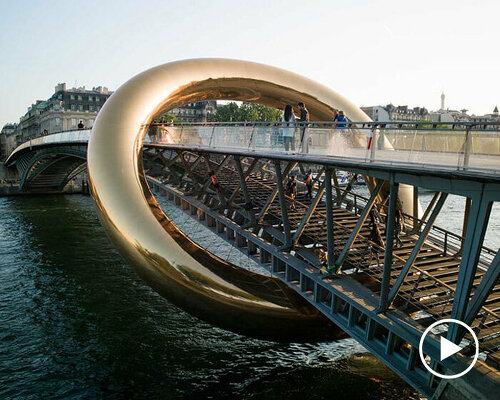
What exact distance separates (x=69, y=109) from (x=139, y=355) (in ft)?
371

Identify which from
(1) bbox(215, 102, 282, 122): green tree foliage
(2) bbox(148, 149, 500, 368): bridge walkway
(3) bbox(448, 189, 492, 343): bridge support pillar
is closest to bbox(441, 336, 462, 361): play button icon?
Result: (3) bbox(448, 189, 492, 343): bridge support pillar

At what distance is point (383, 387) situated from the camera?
554 inches

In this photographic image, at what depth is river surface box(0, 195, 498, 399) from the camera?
13.9 m

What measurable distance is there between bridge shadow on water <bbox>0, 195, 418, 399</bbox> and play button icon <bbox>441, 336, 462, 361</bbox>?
613 centimetres

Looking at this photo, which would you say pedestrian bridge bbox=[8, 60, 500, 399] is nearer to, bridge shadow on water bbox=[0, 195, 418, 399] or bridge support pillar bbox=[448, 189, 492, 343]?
bridge support pillar bbox=[448, 189, 492, 343]

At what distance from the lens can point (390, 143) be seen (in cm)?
972

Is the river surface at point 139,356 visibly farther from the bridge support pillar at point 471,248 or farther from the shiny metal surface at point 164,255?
the bridge support pillar at point 471,248

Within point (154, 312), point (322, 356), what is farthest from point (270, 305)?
point (154, 312)

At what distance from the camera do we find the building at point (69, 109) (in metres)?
109

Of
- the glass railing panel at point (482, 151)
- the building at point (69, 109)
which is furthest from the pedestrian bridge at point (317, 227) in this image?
the building at point (69, 109)

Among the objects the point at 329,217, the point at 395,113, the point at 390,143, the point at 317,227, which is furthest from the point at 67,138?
the point at 395,113

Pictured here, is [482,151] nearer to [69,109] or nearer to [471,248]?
[471,248]

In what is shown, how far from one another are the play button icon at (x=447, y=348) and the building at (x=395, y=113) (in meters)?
137

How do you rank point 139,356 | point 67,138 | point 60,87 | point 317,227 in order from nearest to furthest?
point 139,356 < point 317,227 < point 67,138 < point 60,87
